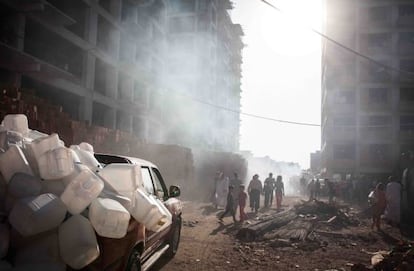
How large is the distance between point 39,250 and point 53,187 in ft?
1.52

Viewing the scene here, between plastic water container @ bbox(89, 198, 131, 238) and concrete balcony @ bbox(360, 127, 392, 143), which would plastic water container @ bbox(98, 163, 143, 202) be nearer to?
plastic water container @ bbox(89, 198, 131, 238)

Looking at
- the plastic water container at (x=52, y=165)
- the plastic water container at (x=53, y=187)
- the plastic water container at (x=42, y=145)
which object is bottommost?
the plastic water container at (x=53, y=187)

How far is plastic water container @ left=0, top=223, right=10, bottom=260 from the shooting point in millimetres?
2385

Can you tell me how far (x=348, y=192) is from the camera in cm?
2675

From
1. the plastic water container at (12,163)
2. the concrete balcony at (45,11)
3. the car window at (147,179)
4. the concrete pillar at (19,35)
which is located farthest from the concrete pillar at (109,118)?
the plastic water container at (12,163)

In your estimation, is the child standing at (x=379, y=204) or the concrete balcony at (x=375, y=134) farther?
the concrete balcony at (x=375, y=134)

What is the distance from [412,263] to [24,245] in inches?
203

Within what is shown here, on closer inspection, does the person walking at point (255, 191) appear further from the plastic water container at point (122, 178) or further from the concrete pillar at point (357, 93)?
the concrete pillar at point (357, 93)

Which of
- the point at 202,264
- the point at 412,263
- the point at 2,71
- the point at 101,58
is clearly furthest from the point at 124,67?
the point at 412,263

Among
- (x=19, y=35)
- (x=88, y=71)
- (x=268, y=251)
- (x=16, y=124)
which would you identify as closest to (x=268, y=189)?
(x=268, y=251)

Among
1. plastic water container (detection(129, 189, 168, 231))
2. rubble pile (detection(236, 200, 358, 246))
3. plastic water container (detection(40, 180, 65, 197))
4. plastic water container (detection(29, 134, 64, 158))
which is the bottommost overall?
rubble pile (detection(236, 200, 358, 246))

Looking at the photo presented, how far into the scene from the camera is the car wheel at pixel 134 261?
11.6ft

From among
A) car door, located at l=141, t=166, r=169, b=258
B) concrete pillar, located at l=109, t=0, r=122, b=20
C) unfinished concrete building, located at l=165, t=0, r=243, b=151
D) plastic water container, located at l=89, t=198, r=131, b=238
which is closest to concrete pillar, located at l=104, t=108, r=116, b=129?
concrete pillar, located at l=109, t=0, r=122, b=20

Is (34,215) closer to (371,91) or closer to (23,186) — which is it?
(23,186)
